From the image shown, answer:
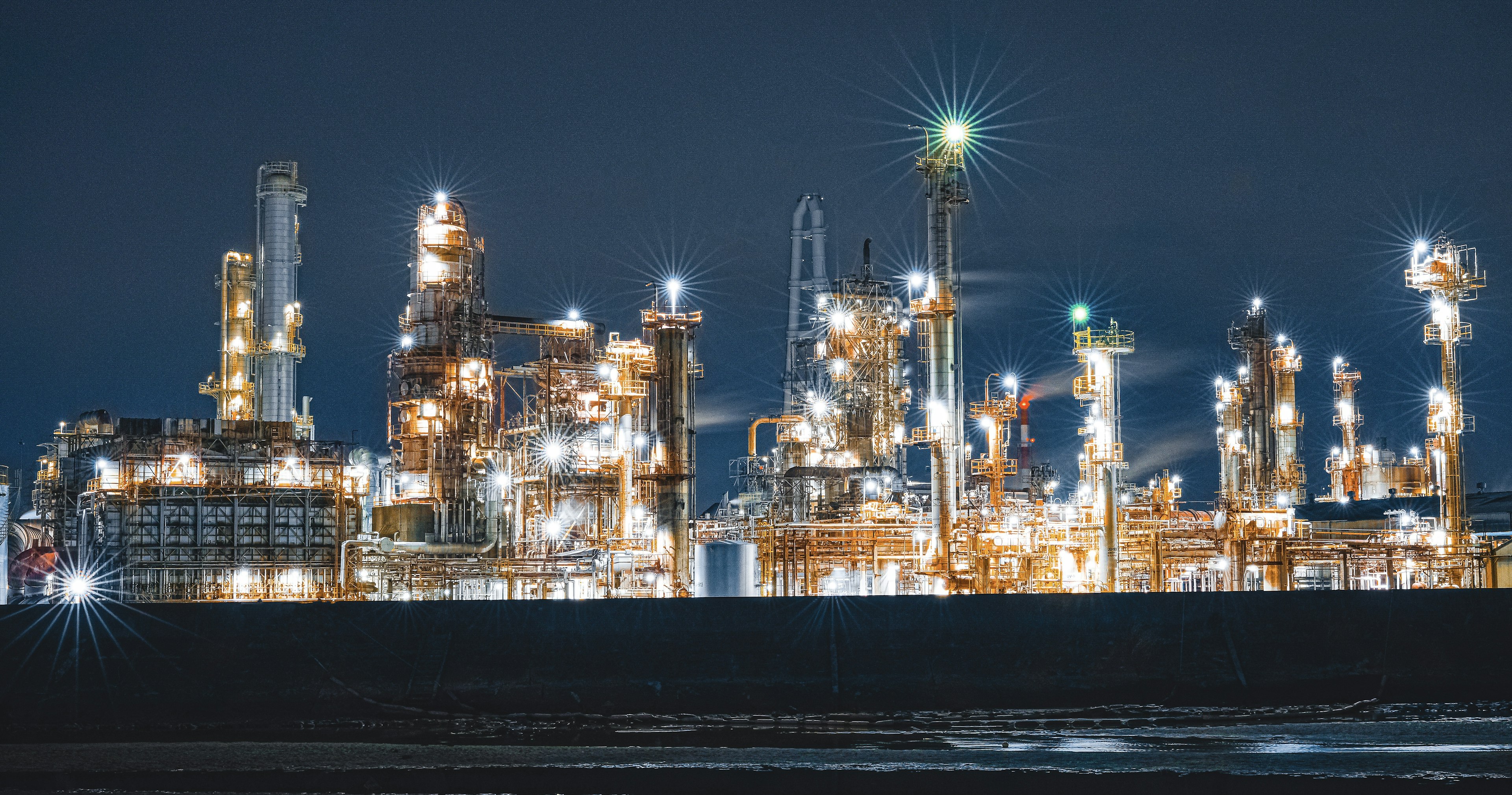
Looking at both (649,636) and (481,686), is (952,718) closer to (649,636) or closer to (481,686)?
(649,636)

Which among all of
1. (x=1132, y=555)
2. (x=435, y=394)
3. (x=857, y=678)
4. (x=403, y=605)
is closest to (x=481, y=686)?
(x=403, y=605)

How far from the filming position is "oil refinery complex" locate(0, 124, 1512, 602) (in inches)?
1591

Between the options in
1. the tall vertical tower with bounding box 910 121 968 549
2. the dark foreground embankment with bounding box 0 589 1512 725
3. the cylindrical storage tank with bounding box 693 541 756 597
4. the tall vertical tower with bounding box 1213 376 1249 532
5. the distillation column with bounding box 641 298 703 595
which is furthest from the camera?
the tall vertical tower with bounding box 1213 376 1249 532

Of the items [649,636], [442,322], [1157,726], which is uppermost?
[442,322]

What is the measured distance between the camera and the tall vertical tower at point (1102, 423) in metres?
40.7

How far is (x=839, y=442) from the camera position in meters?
60.6

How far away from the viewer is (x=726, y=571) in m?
43.5

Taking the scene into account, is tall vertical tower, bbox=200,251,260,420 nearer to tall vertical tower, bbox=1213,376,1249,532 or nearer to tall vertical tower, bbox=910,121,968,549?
tall vertical tower, bbox=910,121,968,549

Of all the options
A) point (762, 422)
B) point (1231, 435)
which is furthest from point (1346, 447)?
point (762, 422)

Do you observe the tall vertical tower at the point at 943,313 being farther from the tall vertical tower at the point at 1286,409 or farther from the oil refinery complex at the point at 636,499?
the tall vertical tower at the point at 1286,409

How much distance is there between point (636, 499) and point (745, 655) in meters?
14.8

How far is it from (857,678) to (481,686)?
31.5 feet

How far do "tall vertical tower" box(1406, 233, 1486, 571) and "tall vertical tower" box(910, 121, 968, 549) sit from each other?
16.8 meters

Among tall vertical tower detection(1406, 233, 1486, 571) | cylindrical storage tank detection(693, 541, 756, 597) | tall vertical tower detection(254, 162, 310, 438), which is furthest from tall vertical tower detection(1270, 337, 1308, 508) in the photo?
tall vertical tower detection(254, 162, 310, 438)
